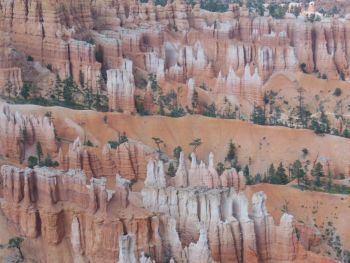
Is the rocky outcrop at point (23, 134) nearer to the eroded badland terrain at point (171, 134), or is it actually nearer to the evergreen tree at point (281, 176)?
the eroded badland terrain at point (171, 134)

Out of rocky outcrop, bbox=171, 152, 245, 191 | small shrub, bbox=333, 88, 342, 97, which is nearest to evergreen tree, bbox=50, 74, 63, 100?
rocky outcrop, bbox=171, 152, 245, 191

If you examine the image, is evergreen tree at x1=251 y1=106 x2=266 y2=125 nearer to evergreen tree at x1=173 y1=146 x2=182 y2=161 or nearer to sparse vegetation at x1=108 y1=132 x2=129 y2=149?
evergreen tree at x1=173 y1=146 x2=182 y2=161

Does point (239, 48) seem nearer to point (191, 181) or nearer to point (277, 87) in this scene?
point (277, 87)

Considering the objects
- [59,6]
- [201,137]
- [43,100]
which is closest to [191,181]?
[201,137]

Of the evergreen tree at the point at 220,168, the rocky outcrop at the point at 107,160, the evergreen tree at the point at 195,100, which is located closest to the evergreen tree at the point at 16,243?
the rocky outcrop at the point at 107,160

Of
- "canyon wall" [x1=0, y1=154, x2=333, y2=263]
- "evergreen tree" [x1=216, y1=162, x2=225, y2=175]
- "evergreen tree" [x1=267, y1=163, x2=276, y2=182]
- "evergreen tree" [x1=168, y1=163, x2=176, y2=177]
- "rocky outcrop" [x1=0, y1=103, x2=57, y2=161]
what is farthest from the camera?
"evergreen tree" [x1=267, y1=163, x2=276, y2=182]

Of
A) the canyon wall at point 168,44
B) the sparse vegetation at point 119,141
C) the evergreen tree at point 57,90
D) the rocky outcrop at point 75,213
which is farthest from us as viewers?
the canyon wall at point 168,44

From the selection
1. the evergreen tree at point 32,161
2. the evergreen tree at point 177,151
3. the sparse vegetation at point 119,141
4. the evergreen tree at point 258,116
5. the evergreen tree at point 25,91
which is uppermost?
the evergreen tree at point 25,91

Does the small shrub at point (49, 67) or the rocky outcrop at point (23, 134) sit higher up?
the small shrub at point (49, 67)

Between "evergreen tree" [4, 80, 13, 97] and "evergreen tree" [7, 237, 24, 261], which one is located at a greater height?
"evergreen tree" [4, 80, 13, 97]
